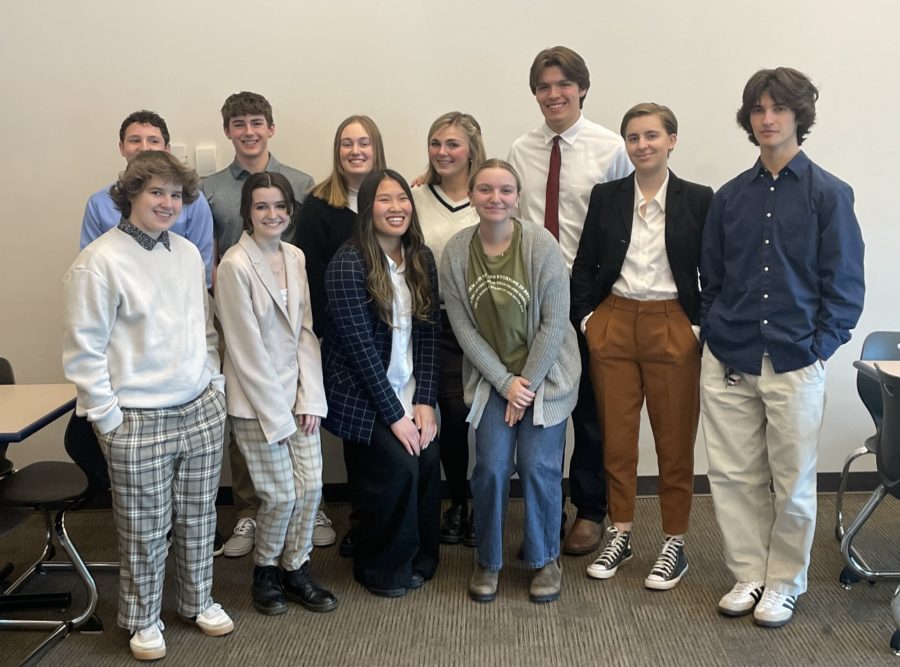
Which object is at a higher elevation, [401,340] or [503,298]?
[503,298]

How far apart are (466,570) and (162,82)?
2.32 meters

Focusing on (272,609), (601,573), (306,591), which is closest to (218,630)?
(272,609)

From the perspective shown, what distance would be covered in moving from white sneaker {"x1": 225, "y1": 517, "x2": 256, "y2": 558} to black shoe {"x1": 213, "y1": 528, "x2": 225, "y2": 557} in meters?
0.03

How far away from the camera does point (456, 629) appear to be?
252cm

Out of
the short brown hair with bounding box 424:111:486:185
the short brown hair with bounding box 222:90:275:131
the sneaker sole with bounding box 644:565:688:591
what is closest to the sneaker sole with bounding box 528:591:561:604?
the sneaker sole with bounding box 644:565:688:591

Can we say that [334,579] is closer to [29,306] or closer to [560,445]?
[560,445]

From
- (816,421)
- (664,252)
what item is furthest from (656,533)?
(664,252)

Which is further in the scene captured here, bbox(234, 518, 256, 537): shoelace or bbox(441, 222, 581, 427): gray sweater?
bbox(234, 518, 256, 537): shoelace

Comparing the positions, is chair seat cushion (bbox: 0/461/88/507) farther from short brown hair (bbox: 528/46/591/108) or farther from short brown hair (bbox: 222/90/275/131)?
short brown hair (bbox: 528/46/591/108)

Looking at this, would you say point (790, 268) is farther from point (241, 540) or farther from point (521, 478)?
point (241, 540)

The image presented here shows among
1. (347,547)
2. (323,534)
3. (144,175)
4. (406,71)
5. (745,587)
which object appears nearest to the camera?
(144,175)

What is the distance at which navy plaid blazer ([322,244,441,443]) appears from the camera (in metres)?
2.59

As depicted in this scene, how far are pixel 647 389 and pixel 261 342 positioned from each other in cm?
131

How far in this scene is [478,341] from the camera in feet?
8.75
